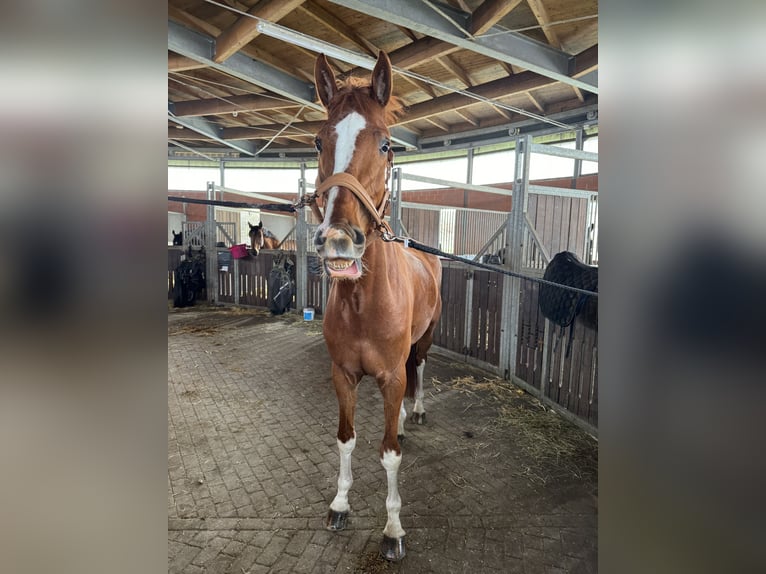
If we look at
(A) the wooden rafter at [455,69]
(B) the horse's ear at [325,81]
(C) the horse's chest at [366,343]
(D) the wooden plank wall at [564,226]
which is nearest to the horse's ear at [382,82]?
(B) the horse's ear at [325,81]

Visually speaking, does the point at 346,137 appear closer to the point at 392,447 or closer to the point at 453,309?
the point at 392,447

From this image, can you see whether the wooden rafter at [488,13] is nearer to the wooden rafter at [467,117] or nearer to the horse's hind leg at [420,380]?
the horse's hind leg at [420,380]

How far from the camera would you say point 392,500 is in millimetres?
2057

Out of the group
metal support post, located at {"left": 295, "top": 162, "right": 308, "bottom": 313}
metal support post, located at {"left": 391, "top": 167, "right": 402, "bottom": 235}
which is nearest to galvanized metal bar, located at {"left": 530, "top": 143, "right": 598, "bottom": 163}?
metal support post, located at {"left": 391, "top": 167, "right": 402, "bottom": 235}

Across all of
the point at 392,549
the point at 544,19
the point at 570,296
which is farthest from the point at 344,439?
the point at 544,19

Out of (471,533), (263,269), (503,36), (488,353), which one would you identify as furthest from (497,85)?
(471,533)

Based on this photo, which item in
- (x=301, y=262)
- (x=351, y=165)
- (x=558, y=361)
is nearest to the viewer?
(x=351, y=165)

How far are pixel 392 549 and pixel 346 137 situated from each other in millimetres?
2020

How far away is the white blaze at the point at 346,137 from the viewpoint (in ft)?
5.40

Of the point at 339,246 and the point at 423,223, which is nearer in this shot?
the point at 339,246

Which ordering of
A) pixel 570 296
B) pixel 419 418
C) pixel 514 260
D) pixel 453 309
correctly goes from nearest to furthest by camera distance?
pixel 570 296, pixel 419 418, pixel 514 260, pixel 453 309

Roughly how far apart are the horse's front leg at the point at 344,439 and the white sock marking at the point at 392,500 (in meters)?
0.24

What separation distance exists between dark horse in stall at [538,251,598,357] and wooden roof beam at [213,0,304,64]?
366 cm

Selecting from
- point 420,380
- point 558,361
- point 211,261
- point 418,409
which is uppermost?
point 211,261
